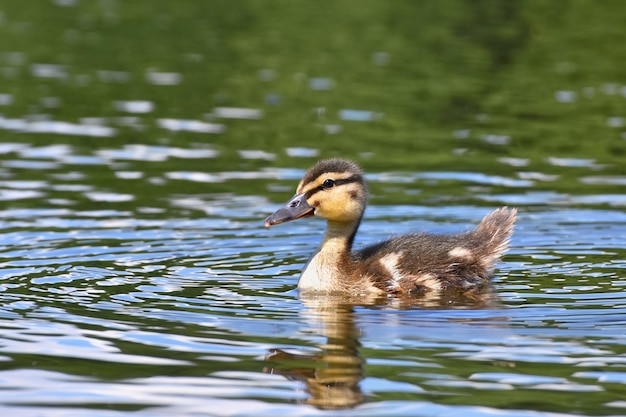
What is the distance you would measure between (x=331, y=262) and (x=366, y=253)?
1.23 ft

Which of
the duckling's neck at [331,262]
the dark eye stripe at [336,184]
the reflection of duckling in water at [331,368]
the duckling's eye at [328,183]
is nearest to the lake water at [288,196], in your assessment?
the reflection of duckling in water at [331,368]

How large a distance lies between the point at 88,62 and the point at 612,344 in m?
16.1

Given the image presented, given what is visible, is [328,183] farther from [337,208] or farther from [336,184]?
[337,208]

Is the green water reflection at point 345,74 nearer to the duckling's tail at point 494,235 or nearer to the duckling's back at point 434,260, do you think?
the duckling's tail at point 494,235

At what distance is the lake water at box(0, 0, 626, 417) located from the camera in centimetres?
805

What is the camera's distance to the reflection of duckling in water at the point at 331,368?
7648mm

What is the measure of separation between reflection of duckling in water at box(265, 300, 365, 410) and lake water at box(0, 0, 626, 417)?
0.02 metres

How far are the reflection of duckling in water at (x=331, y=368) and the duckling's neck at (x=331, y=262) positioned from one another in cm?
116

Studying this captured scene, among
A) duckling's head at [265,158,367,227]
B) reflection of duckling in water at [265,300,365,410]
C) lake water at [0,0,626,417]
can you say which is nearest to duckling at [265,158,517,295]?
duckling's head at [265,158,367,227]

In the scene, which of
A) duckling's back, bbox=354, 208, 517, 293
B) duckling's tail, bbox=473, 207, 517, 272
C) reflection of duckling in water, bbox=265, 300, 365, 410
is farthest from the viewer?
duckling's tail, bbox=473, 207, 517, 272

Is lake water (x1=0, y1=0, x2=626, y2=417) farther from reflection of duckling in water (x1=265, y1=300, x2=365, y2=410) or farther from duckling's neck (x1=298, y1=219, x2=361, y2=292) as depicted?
duckling's neck (x1=298, y1=219, x2=361, y2=292)

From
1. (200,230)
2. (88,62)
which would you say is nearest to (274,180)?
(200,230)

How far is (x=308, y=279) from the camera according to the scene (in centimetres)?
1066

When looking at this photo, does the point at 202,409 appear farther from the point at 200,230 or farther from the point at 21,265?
the point at 200,230
